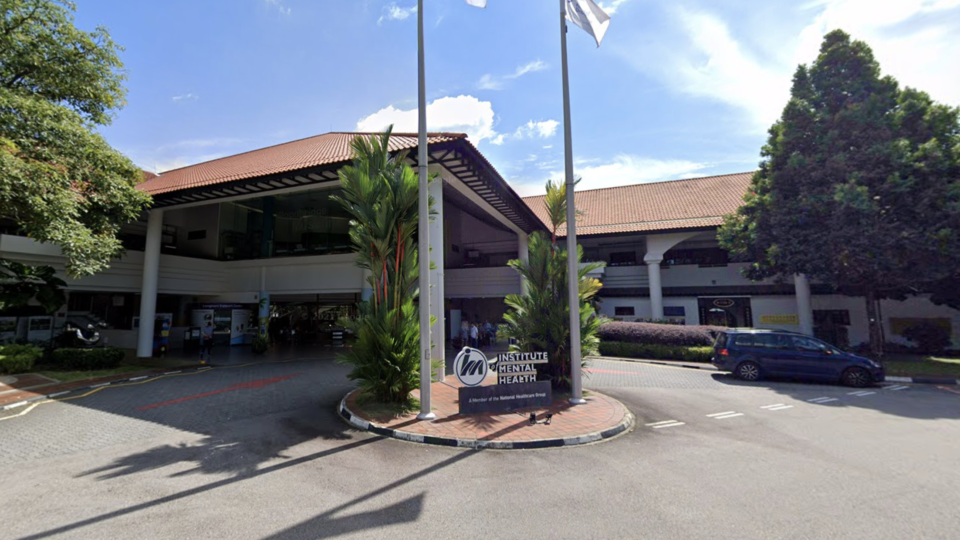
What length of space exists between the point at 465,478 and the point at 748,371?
1150 centimetres

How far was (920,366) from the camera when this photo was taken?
46.3ft

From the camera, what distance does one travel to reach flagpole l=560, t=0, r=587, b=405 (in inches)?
356

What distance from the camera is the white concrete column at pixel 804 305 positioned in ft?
62.6

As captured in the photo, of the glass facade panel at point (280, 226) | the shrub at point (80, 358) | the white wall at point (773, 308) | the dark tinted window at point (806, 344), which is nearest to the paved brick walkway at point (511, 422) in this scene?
the dark tinted window at point (806, 344)

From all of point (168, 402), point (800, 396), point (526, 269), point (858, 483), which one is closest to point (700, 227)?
point (800, 396)

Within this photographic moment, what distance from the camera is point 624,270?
2400 cm

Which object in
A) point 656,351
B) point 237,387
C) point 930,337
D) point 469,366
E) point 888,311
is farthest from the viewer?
point 888,311

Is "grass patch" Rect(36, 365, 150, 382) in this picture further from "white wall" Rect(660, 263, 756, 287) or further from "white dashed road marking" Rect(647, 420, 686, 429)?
"white wall" Rect(660, 263, 756, 287)

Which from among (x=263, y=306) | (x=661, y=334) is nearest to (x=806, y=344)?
(x=661, y=334)

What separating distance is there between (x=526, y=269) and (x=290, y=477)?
7.48m

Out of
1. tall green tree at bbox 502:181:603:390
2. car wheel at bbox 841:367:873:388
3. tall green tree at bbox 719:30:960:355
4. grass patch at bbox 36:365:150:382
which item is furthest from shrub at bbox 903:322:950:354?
grass patch at bbox 36:365:150:382

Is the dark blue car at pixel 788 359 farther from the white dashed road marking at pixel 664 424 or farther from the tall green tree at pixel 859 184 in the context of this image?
the white dashed road marking at pixel 664 424

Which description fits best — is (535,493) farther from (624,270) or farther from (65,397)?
(624,270)

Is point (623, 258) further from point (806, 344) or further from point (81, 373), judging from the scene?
point (81, 373)
